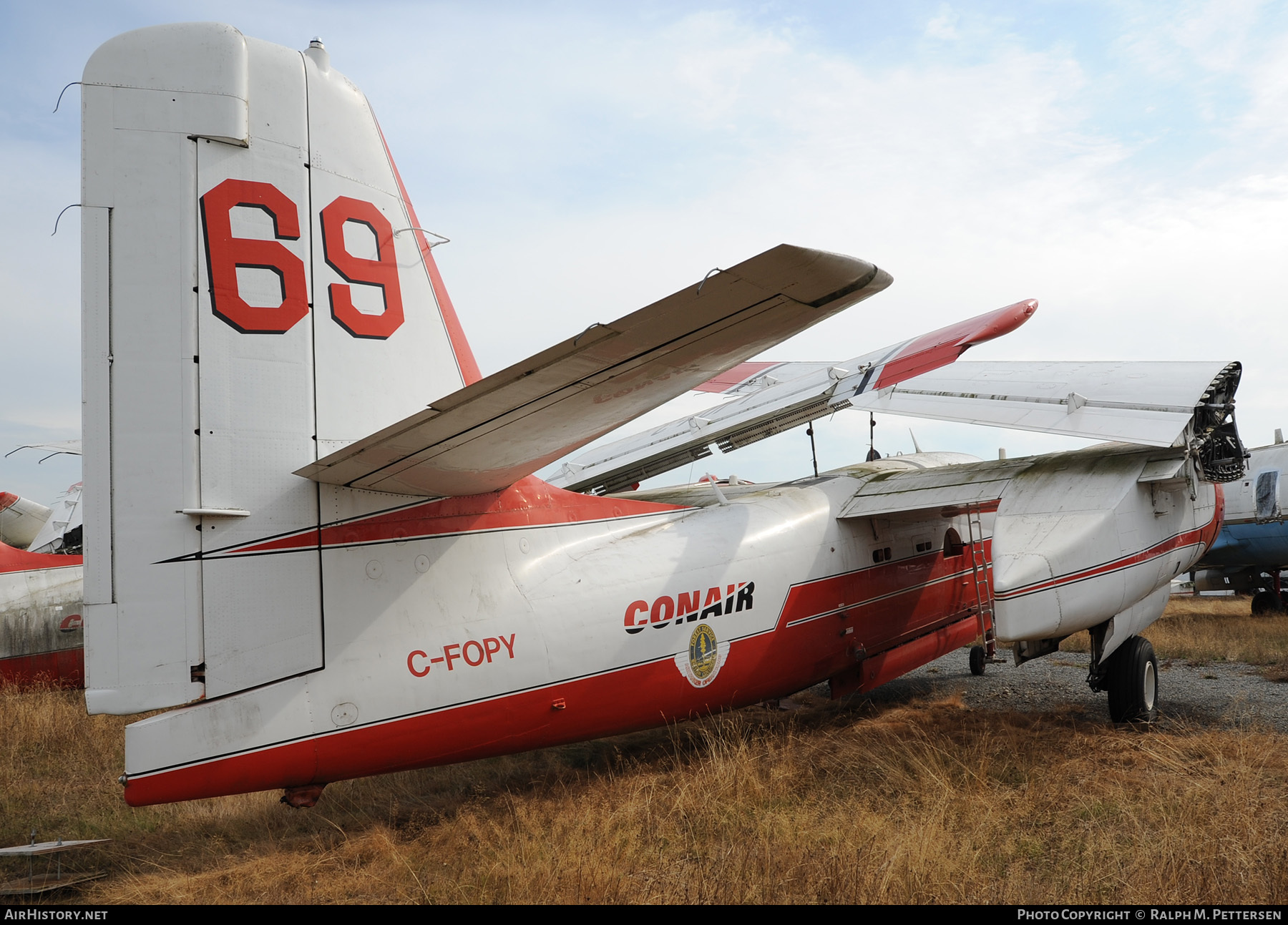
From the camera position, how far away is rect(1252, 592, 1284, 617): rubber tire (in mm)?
23344

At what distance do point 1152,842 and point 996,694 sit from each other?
7.01m

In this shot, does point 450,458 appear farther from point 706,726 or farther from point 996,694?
point 996,694

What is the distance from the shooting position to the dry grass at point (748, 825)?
4898 millimetres

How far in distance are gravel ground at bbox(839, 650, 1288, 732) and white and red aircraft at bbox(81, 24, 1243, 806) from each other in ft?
13.5

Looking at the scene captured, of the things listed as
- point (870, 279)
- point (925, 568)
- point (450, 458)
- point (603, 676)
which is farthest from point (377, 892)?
point (925, 568)

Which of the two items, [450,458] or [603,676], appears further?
[603,676]

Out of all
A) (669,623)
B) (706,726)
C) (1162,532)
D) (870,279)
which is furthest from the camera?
(706,726)

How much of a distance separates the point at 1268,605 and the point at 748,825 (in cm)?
2406

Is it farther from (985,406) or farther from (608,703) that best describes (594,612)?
(985,406)

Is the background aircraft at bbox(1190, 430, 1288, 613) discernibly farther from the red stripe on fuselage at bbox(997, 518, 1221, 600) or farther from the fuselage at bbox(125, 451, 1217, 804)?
the fuselage at bbox(125, 451, 1217, 804)

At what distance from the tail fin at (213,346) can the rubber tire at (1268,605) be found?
85.2 feet

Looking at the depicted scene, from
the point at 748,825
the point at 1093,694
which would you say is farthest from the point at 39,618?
the point at 1093,694

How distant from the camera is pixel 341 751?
17.2 ft

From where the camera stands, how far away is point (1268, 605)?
23516 millimetres
